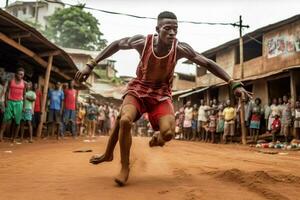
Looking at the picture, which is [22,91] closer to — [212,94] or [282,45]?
[282,45]

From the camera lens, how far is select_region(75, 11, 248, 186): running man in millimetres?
3971

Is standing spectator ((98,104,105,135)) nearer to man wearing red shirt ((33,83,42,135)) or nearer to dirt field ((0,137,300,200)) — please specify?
man wearing red shirt ((33,83,42,135))

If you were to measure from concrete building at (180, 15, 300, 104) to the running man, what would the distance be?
38.3ft

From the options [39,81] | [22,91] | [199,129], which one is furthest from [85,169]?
[199,129]

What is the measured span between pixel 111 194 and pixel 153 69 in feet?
4.75

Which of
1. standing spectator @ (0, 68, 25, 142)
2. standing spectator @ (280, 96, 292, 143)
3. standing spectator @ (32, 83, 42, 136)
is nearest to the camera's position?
standing spectator @ (0, 68, 25, 142)

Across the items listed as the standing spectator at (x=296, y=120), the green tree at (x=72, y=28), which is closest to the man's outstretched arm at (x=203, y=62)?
the standing spectator at (x=296, y=120)

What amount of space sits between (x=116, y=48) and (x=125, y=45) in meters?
0.12

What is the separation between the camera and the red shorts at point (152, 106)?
401cm

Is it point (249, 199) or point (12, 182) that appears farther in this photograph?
point (12, 182)

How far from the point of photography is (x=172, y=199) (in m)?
2.89

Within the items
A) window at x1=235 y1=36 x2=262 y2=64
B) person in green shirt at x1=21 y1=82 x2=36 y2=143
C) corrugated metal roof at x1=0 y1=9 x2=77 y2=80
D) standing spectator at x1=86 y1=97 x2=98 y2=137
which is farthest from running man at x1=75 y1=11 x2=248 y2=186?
window at x1=235 y1=36 x2=262 y2=64

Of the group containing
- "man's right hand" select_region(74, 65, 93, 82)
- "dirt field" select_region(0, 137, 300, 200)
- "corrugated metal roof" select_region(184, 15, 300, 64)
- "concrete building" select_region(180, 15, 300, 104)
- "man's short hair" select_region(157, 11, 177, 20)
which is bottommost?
"dirt field" select_region(0, 137, 300, 200)

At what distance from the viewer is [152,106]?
413 centimetres
